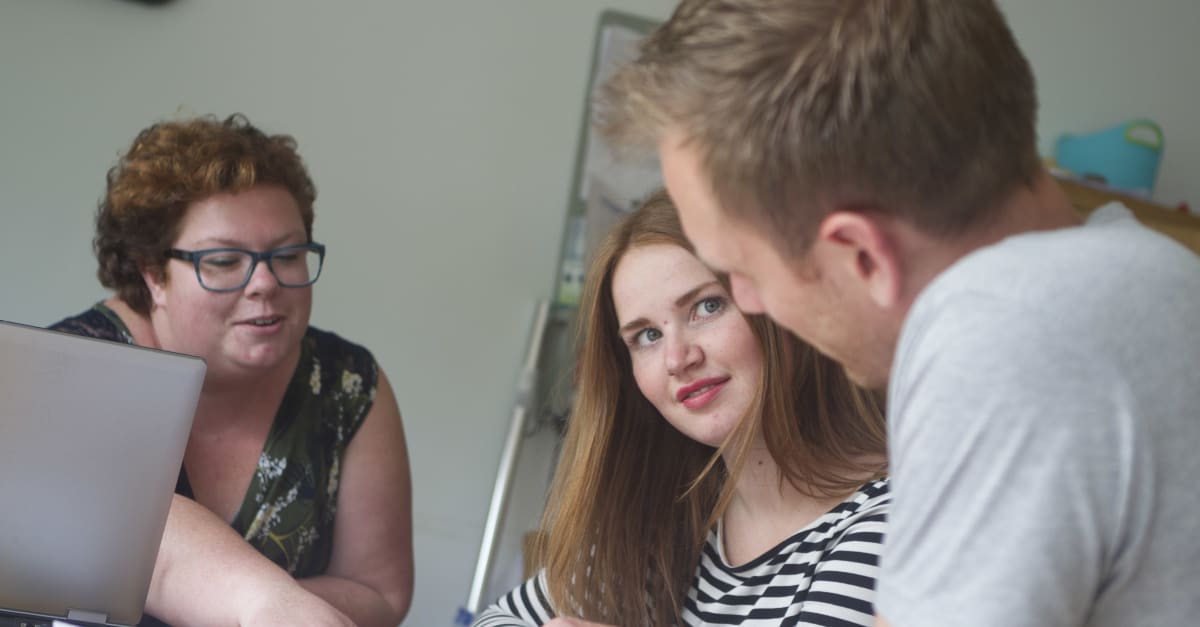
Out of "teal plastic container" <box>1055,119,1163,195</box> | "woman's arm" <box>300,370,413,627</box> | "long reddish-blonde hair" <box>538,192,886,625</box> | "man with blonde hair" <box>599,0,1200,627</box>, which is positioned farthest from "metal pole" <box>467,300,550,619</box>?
"man with blonde hair" <box>599,0,1200,627</box>

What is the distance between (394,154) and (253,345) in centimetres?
142

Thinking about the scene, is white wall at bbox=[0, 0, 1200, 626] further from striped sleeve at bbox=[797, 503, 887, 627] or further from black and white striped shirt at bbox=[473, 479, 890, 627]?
striped sleeve at bbox=[797, 503, 887, 627]

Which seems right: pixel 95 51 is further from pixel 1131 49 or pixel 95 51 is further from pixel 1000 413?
pixel 1131 49

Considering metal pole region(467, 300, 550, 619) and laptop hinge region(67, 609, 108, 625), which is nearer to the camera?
laptop hinge region(67, 609, 108, 625)

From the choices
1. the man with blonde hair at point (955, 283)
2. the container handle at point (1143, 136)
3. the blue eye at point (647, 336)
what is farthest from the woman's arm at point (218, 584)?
the container handle at point (1143, 136)

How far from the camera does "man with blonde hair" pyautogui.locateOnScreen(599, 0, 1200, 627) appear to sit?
0.53m

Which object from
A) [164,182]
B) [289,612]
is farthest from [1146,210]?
[289,612]

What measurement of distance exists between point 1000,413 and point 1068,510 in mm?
55

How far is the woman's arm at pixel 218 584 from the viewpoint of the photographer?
1067 mm

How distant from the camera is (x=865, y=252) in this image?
643mm

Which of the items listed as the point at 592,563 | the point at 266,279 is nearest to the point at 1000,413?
the point at 592,563

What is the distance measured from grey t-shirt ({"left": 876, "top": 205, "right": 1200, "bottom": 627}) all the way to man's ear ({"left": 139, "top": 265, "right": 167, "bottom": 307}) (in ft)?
4.05

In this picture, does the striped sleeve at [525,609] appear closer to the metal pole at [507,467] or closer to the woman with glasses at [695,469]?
the woman with glasses at [695,469]

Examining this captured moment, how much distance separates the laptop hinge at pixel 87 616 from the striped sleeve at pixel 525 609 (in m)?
0.49
